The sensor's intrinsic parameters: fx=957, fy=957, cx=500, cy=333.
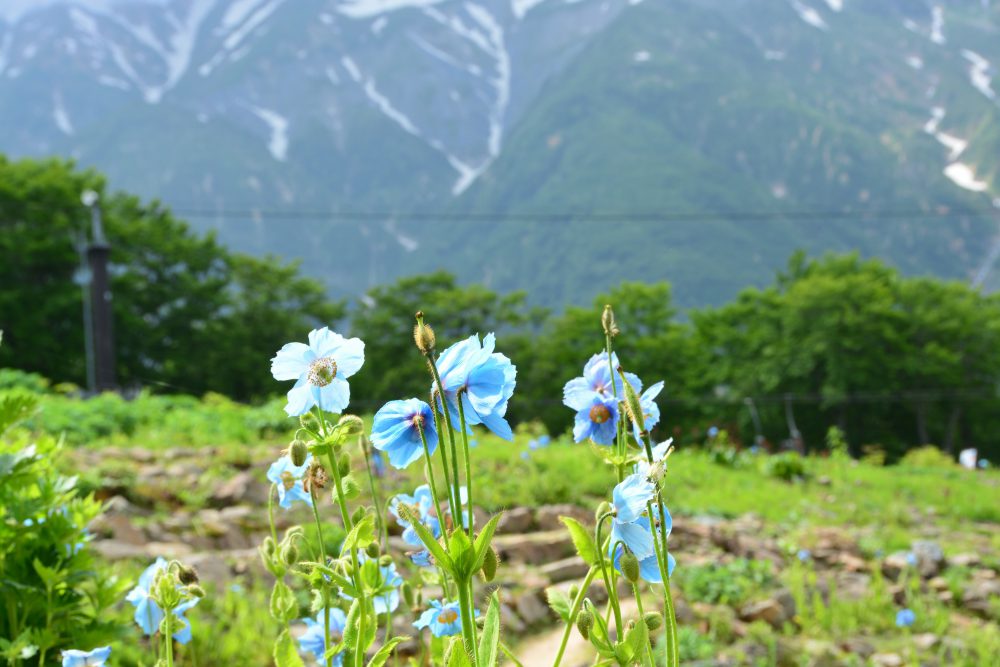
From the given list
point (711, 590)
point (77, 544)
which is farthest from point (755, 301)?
point (77, 544)

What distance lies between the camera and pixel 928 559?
6.01 meters

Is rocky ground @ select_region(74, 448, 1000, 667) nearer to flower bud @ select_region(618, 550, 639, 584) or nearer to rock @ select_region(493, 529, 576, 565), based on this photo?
rock @ select_region(493, 529, 576, 565)

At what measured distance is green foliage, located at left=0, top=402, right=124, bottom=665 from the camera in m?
1.94

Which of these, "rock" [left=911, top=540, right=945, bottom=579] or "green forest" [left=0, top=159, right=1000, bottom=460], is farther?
"green forest" [left=0, top=159, right=1000, bottom=460]

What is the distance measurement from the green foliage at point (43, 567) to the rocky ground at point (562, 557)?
2.09 metres

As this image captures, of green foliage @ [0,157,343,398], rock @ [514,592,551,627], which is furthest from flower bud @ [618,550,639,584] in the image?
green foliage @ [0,157,343,398]

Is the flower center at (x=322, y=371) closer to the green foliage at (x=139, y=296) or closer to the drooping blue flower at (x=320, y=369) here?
the drooping blue flower at (x=320, y=369)

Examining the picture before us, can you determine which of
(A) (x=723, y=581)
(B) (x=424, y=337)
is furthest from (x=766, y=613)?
(B) (x=424, y=337)

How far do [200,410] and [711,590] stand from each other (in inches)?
306

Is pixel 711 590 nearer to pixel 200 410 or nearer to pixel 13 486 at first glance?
pixel 13 486

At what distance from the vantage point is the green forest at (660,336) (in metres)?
31.5

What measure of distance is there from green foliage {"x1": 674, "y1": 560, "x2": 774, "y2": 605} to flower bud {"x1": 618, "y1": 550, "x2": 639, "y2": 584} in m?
3.98

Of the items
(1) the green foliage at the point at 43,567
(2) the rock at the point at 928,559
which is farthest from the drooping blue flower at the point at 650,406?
(2) the rock at the point at 928,559

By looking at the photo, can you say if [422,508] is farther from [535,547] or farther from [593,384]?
[535,547]
